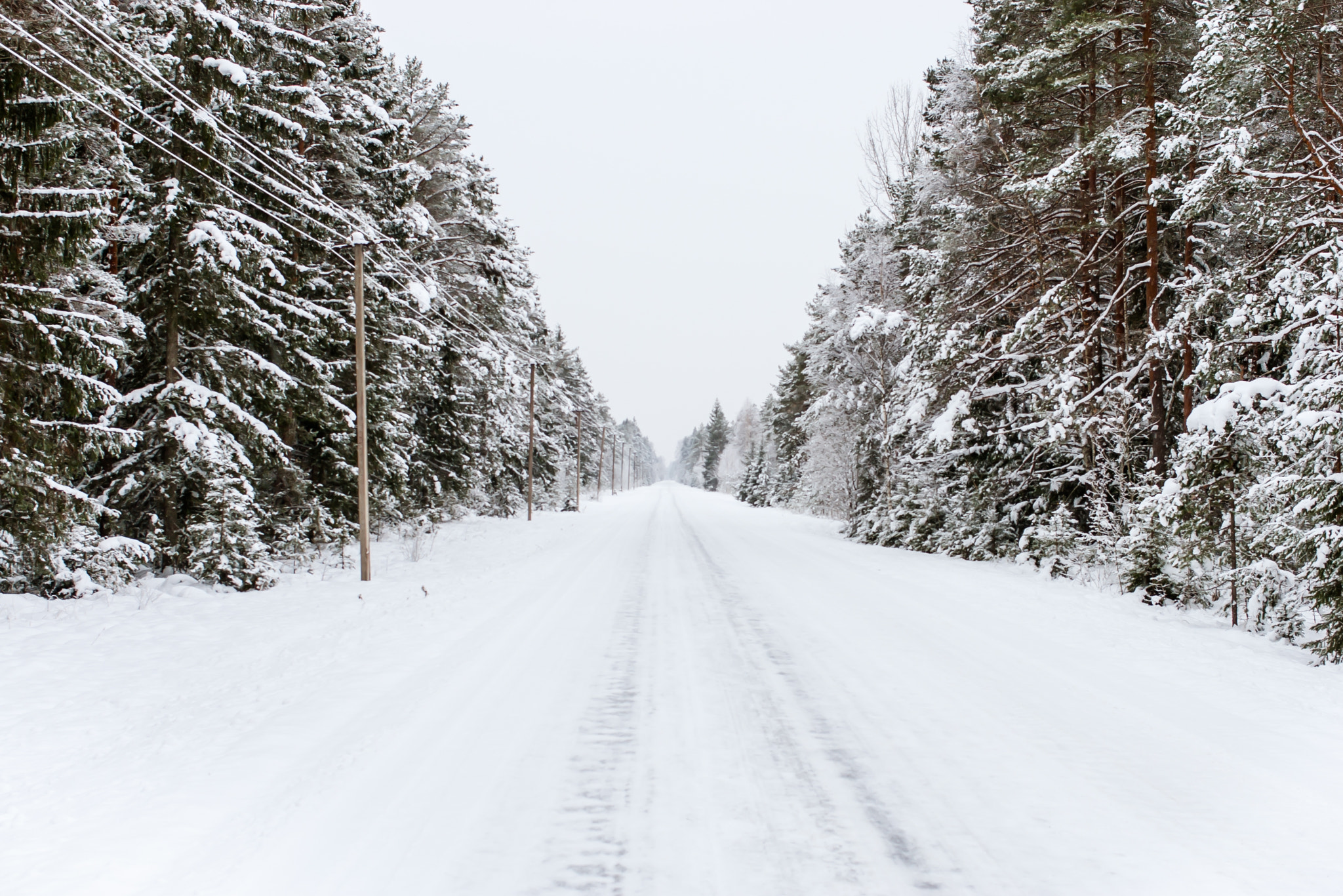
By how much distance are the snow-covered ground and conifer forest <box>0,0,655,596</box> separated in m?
1.99

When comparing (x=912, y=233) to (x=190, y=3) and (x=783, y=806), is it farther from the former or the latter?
(x=783, y=806)

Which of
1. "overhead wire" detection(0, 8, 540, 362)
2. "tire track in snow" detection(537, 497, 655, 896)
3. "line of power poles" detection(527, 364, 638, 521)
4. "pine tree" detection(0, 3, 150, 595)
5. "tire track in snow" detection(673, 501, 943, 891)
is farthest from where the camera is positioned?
"line of power poles" detection(527, 364, 638, 521)

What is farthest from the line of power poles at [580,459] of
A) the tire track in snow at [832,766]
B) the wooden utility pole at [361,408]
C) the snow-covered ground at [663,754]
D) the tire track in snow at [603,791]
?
the tire track in snow at [603,791]

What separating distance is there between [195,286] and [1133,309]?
16152 millimetres

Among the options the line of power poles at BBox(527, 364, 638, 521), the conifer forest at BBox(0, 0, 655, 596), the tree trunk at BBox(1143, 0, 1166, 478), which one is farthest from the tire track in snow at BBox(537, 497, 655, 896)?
the line of power poles at BBox(527, 364, 638, 521)

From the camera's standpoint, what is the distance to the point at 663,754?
13.8 ft

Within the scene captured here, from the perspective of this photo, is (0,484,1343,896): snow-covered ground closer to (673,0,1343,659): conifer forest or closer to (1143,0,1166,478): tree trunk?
(673,0,1343,659): conifer forest

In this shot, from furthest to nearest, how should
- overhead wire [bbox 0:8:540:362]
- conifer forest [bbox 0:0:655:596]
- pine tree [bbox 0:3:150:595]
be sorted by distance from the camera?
1. conifer forest [bbox 0:0:655:596]
2. pine tree [bbox 0:3:150:595]
3. overhead wire [bbox 0:8:540:362]

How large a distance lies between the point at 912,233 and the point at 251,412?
17382mm

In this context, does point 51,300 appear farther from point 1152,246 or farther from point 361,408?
point 1152,246

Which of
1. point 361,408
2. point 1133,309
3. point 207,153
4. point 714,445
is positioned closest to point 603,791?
point 361,408

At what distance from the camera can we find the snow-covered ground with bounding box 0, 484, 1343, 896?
9.89ft

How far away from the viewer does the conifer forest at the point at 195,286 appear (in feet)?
25.7

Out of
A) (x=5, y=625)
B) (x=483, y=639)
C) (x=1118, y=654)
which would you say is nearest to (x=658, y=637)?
(x=483, y=639)
